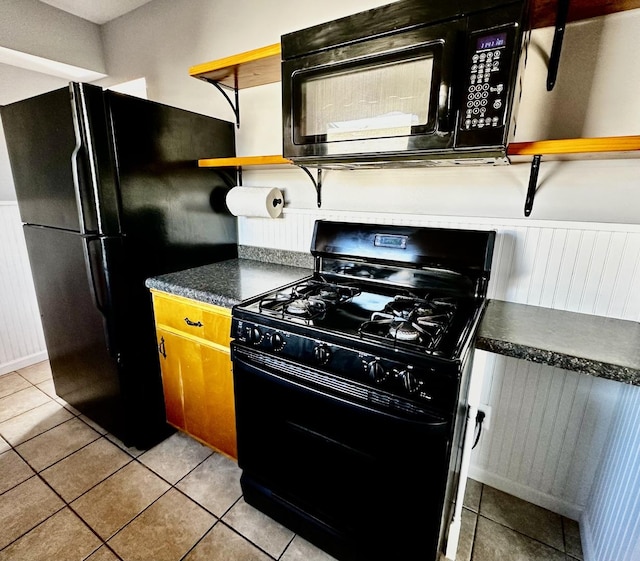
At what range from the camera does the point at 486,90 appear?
934 mm

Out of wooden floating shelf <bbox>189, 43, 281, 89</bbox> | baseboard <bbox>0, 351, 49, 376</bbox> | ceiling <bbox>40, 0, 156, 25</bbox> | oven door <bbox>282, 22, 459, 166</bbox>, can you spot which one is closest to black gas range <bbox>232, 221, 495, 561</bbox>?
oven door <bbox>282, 22, 459, 166</bbox>

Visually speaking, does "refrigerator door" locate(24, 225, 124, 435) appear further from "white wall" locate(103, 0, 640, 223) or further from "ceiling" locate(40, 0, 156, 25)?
"ceiling" locate(40, 0, 156, 25)

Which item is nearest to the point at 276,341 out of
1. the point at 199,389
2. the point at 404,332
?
the point at 404,332

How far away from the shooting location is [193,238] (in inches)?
72.9

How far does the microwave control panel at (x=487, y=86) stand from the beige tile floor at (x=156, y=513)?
4.96 ft

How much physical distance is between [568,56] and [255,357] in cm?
149

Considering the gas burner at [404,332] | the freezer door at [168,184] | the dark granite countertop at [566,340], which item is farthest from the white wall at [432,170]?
the gas burner at [404,332]

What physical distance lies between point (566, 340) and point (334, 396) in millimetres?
717

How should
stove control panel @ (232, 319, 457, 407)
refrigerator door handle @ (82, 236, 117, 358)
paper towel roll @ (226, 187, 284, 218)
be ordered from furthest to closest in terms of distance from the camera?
paper towel roll @ (226, 187, 284, 218)
refrigerator door handle @ (82, 236, 117, 358)
stove control panel @ (232, 319, 457, 407)

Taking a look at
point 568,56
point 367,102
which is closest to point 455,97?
point 367,102

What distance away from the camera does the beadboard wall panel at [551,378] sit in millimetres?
1190

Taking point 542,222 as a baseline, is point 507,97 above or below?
above

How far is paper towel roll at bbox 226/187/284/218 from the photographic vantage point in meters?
1.78

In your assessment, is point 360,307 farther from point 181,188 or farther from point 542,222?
point 181,188
